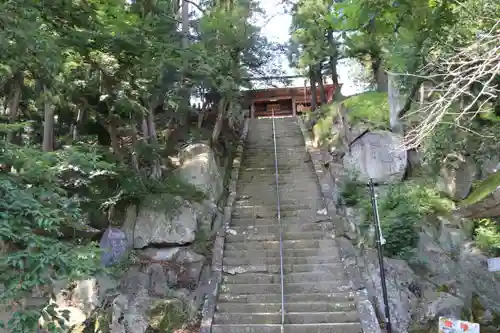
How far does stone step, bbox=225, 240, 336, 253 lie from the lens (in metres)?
8.48

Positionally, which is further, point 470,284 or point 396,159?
point 396,159

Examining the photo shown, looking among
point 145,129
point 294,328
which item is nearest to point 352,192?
point 294,328

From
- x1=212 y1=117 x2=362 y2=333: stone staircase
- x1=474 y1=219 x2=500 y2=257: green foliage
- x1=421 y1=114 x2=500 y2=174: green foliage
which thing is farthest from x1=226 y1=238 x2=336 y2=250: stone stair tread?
x1=474 y1=219 x2=500 y2=257: green foliage

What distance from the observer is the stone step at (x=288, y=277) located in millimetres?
7707

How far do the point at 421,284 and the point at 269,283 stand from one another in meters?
2.70

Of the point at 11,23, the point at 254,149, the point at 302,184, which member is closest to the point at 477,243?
the point at 302,184

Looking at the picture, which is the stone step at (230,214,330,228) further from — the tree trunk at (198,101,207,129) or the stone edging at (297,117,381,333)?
the tree trunk at (198,101,207,129)

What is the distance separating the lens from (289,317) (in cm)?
688

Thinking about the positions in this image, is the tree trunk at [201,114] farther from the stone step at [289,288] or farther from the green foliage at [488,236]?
the green foliage at [488,236]

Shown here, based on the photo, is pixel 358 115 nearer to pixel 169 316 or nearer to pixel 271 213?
pixel 271 213

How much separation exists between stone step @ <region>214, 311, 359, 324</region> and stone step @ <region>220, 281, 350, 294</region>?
0.54 metres

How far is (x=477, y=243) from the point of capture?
8828 mm

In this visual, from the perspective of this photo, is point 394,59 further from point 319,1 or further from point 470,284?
point 319,1

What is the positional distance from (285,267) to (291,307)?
0.98 m
